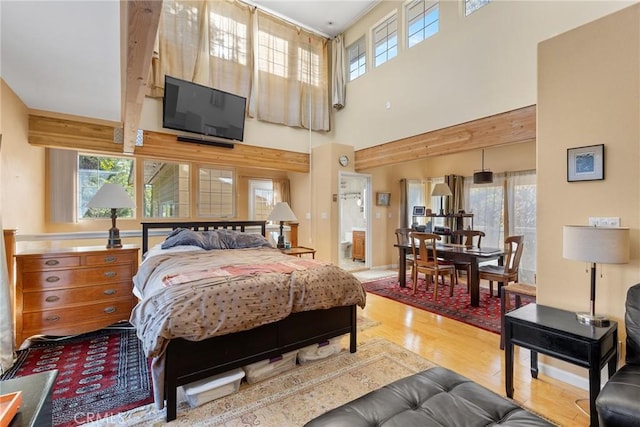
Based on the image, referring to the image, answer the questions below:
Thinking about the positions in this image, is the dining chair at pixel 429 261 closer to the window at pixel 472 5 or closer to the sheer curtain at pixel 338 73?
the window at pixel 472 5

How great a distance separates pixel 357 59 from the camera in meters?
6.11

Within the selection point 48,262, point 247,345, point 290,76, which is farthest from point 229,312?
point 290,76

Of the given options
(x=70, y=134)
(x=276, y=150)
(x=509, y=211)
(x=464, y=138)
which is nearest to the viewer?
(x=70, y=134)

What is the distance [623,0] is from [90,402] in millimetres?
5563

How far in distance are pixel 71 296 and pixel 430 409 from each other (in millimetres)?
3320

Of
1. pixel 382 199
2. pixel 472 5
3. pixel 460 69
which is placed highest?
pixel 472 5

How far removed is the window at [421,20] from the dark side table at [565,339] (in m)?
4.32

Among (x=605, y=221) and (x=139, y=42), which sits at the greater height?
(x=139, y=42)

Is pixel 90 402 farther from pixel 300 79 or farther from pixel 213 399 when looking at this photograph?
pixel 300 79

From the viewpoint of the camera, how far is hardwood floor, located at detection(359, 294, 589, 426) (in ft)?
6.24

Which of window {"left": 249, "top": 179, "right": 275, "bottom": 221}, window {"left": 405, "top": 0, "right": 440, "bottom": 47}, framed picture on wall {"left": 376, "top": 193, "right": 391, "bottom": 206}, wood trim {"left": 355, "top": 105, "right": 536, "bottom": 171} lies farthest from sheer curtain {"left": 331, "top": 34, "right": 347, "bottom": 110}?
Answer: window {"left": 249, "top": 179, "right": 275, "bottom": 221}

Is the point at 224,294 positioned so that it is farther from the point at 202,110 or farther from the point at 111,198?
the point at 202,110

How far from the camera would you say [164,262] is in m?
2.72

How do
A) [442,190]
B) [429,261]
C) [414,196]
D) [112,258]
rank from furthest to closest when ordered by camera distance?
[414,196]
[442,190]
[429,261]
[112,258]
